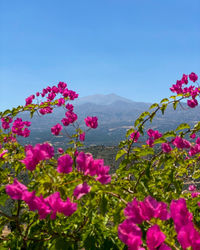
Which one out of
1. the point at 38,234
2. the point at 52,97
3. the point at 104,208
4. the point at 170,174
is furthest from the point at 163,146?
the point at 52,97

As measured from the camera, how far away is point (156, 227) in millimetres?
1014

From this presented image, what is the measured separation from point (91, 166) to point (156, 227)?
63 centimetres

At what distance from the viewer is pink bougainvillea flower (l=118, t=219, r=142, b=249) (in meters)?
1.03

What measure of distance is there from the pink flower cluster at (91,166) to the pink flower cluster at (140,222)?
372mm

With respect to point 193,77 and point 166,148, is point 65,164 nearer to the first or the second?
point 166,148

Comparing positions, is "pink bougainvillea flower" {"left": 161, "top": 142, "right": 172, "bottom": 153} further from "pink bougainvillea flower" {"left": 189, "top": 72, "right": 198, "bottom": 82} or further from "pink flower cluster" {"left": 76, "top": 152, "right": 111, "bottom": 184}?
"pink bougainvillea flower" {"left": 189, "top": 72, "right": 198, "bottom": 82}

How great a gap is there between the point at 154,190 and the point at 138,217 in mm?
1835

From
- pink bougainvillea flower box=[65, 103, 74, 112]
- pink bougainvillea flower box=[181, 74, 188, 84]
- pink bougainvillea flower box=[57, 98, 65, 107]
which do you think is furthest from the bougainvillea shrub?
pink bougainvillea flower box=[57, 98, 65, 107]

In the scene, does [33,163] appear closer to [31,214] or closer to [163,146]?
[31,214]

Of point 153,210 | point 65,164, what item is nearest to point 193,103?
point 65,164

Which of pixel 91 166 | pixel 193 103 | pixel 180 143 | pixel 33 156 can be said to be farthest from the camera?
pixel 193 103

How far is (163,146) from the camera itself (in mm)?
2400

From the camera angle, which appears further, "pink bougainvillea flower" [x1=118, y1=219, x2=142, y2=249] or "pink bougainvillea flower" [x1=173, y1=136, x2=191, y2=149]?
"pink bougainvillea flower" [x1=173, y1=136, x2=191, y2=149]

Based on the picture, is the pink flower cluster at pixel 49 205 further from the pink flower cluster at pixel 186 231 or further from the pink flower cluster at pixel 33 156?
the pink flower cluster at pixel 186 231
